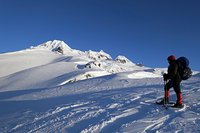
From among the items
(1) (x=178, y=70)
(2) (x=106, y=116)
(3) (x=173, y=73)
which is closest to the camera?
(2) (x=106, y=116)

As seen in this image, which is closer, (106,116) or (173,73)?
(106,116)

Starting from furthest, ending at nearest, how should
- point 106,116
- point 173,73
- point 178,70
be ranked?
point 178,70 → point 173,73 → point 106,116

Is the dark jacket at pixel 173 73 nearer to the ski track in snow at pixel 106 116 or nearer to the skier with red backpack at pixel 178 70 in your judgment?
A: the skier with red backpack at pixel 178 70

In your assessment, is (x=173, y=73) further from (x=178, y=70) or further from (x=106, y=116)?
(x=106, y=116)

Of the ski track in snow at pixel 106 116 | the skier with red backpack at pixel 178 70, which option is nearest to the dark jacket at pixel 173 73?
the skier with red backpack at pixel 178 70

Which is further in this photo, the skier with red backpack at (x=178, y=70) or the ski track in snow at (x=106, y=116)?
the skier with red backpack at (x=178, y=70)

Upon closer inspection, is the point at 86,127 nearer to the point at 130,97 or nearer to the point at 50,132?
the point at 50,132

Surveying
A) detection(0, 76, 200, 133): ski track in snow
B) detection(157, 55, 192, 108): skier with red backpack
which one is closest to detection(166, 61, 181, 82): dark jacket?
detection(157, 55, 192, 108): skier with red backpack

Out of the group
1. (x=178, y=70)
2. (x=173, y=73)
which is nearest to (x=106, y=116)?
(x=173, y=73)

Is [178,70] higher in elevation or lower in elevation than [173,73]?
higher

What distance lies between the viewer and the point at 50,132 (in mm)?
9367

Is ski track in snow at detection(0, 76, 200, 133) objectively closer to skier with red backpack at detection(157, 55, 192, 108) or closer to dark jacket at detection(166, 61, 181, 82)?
skier with red backpack at detection(157, 55, 192, 108)

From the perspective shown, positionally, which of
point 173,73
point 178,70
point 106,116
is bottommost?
point 106,116

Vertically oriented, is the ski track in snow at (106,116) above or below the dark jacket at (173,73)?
below
